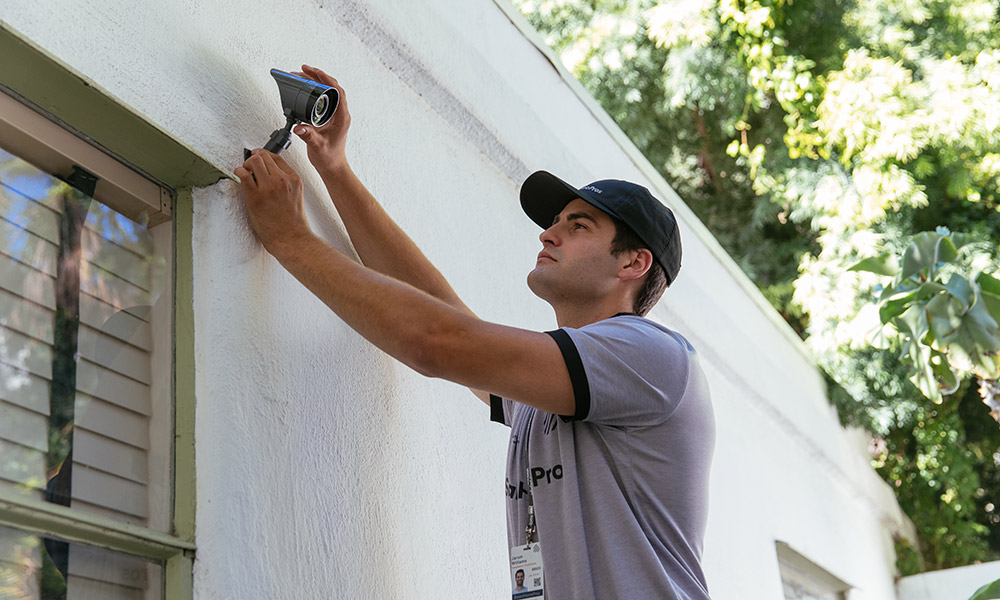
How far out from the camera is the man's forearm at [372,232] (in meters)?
2.43

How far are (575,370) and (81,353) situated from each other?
887 mm

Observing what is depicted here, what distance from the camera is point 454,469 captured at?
2.70 meters

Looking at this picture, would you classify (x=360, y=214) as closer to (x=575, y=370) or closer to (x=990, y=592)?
(x=575, y=370)

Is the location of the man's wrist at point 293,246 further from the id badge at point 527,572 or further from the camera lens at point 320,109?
the id badge at point 527,572

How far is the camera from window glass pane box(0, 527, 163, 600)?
1.61 m

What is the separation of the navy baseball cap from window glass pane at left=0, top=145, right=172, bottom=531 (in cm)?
97

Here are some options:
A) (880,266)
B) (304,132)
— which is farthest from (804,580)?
(304,132)

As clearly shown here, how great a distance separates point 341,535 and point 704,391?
2.71 feet

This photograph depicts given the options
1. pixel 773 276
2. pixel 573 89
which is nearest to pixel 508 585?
pixel 573 89

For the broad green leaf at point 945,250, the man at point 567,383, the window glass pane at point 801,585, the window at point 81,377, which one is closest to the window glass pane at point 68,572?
A: the window at point 81,377

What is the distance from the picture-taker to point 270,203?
7.06 ft

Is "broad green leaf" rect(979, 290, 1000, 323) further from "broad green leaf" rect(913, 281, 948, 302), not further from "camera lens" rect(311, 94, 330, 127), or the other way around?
"camera lens" rect(311, 94, 330, 127)

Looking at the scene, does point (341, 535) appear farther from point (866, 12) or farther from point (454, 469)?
point (866, 12)

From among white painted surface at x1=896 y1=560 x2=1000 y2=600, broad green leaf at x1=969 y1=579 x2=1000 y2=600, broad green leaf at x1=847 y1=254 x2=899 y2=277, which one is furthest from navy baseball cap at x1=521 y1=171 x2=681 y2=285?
white painted surface at x1=896 y1=560 x2=1000 y2=600
